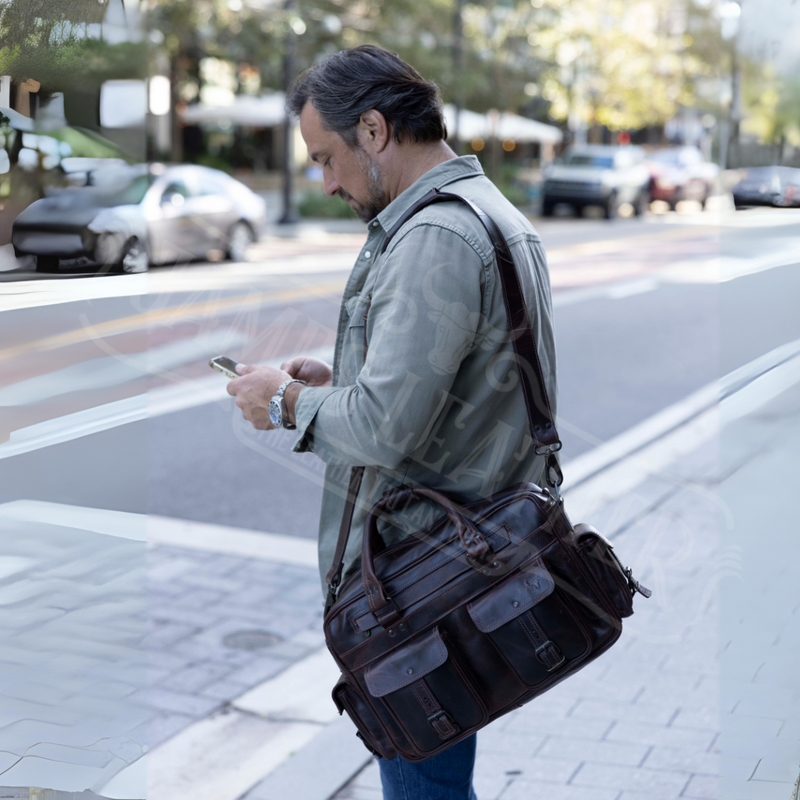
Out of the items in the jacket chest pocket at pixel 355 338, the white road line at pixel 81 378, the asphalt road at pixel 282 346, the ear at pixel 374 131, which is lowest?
the asphalt road at pixel 282 346

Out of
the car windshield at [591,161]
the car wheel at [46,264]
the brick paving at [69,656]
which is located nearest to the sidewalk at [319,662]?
the brick paving at [69,656]

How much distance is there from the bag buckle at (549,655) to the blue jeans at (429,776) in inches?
10.6

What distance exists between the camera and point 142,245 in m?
1.96

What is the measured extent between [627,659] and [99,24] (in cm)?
285

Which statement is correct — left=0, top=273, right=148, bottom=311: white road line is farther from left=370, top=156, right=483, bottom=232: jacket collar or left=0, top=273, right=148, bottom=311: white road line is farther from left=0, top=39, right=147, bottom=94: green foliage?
left=370, top=156, right=483, bottom=232: jacket collar

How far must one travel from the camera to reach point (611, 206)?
25547 millimetres

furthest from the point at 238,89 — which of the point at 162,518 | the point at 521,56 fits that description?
the point at 162,518

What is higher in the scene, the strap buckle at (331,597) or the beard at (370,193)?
the beard at (370,193)

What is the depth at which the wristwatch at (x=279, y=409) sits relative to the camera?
5.87 feet

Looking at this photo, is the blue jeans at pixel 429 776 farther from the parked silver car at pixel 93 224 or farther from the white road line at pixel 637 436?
the white road line at pixel 637 436

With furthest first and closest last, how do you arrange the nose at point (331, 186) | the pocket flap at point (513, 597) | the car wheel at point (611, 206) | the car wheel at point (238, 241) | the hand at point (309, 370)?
the car wheel at point (611, 206)
the car wheel at point (238, 241)
the hand at point (309, 370)
the nose at point (331, 186)
the pocket flap at point (513, 597)

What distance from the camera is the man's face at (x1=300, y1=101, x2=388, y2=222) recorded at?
71.6 inches

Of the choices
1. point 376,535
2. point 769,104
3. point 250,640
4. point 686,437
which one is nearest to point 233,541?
point 250,640

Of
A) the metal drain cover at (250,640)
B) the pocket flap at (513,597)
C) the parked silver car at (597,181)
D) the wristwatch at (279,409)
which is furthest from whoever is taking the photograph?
the parked silver car at (597,181)
